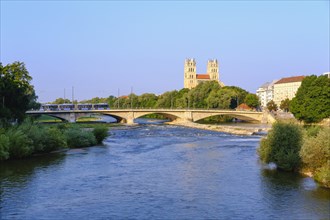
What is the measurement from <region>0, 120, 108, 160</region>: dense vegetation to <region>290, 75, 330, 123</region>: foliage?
37.2 metres

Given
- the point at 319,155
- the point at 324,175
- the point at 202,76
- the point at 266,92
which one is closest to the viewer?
the point at 324,175

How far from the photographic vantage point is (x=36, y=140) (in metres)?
37.5

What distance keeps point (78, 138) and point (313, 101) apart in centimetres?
4095

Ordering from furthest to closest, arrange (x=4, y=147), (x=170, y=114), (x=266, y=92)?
(x=266, y=92) → (x=170, y=114) → (x=4, y=147)

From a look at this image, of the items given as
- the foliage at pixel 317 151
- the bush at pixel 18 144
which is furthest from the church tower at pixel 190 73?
the foliage at pixel 317 151

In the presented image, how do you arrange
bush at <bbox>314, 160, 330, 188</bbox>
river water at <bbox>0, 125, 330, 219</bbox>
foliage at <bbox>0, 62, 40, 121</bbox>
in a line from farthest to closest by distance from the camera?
foliage at <bbox>0, 62, 40, 121</bbox>, bush at <bbox>314, 160, 330, 188</bbox>, river water at <bbox>0, 125, 330, 219</bbox>

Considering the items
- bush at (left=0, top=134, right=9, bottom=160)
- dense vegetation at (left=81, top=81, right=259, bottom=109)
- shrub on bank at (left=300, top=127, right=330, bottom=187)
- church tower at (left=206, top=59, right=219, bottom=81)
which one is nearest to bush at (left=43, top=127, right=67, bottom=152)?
bush at (left=0, top=134, right=9, bottom=160)

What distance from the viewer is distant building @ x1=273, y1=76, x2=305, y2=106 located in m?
145

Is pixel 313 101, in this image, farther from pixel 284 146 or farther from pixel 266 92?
pixel 266 92

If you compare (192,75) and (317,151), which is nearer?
(317,151)

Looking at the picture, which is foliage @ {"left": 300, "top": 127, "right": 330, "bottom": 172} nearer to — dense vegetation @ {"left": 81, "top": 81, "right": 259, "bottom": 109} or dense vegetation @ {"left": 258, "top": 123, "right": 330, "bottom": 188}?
dense vegetation @ {"left": 258, "top": 123, "right": 330, "bottom": 188}

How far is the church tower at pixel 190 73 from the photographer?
7200 inches

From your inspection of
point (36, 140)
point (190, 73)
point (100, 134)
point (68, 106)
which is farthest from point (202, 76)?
point (36, 140)

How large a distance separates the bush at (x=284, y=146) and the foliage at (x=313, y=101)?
4283cm
